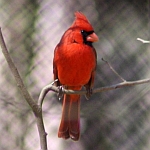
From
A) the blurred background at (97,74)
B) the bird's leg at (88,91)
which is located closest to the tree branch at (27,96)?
the bird's leg at (88,91)

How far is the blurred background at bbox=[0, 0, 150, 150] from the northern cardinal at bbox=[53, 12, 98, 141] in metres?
0.35

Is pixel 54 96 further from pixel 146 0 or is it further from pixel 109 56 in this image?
pixel 146 0

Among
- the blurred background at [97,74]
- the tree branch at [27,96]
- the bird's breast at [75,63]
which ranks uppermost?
the tree branch at [27,96]

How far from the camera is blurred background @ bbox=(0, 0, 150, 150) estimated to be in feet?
7.58

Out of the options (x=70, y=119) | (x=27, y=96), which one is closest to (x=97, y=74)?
(x=70, y=119)

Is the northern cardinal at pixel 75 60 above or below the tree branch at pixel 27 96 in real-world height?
below

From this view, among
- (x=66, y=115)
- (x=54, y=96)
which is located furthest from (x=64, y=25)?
Answer: (x=66, y=115)

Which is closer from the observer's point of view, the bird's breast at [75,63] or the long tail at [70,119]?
the bird's breast at [75,63]

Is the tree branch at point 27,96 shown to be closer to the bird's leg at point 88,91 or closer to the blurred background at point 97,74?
the bird's leg at point 88,91

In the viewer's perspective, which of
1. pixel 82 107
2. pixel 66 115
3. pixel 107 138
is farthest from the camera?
pixel 107 138

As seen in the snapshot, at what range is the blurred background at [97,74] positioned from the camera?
2.31m

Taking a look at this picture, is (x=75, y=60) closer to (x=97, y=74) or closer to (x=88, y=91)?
(x=88, y=91)

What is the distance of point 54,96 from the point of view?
7.62 feet

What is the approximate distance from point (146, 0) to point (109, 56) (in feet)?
1.21
